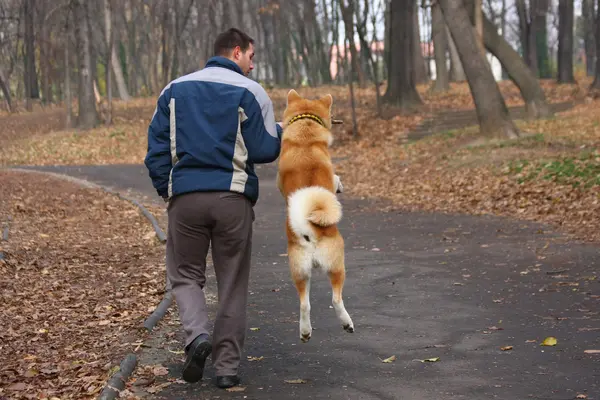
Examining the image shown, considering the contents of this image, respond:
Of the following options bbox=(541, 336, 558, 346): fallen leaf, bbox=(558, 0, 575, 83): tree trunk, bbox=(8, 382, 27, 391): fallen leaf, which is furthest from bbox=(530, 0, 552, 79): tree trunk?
bbox=(8, 382, 27, 391): fallen leaf

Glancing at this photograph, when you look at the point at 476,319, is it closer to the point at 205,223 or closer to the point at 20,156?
the point at 205,223

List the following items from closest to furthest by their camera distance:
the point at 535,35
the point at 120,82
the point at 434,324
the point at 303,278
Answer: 1. the point at 303,278
2. the point at 434,324
3. the point at 535,35
4. the point at 120,82

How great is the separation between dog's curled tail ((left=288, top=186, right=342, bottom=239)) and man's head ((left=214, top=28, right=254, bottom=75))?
0.85m

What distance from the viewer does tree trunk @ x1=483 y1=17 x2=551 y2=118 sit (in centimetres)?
2825

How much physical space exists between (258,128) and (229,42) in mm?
607

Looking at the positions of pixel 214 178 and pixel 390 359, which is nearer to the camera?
pixel 214 178

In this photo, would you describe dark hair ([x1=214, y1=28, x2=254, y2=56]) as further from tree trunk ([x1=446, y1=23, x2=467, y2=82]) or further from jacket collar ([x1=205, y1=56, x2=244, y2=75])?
tree trunk ([x1=446, y1=23, x2=467, y2=82])

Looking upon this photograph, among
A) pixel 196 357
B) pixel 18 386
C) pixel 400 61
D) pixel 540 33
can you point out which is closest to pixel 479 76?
pixel 400 61

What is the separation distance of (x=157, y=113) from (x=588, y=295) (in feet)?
14.7

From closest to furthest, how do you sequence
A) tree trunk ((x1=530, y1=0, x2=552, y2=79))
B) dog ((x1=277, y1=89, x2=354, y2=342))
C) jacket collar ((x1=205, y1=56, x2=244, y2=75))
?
jacket collar ((x1=205, y1=56, x2=244, y2=75)) → dog ((x1=277, y1=89, x2=354, y2=342)) → tree trunk ((x1=530, y1=0, x2=552, y2=79))

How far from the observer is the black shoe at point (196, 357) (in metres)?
5.83

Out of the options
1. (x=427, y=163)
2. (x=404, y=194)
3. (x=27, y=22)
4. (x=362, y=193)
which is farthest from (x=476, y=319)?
(x=27, y=22)

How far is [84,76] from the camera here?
38.1 metres

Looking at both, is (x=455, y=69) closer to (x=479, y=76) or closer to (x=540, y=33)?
(x=540, y=33)
